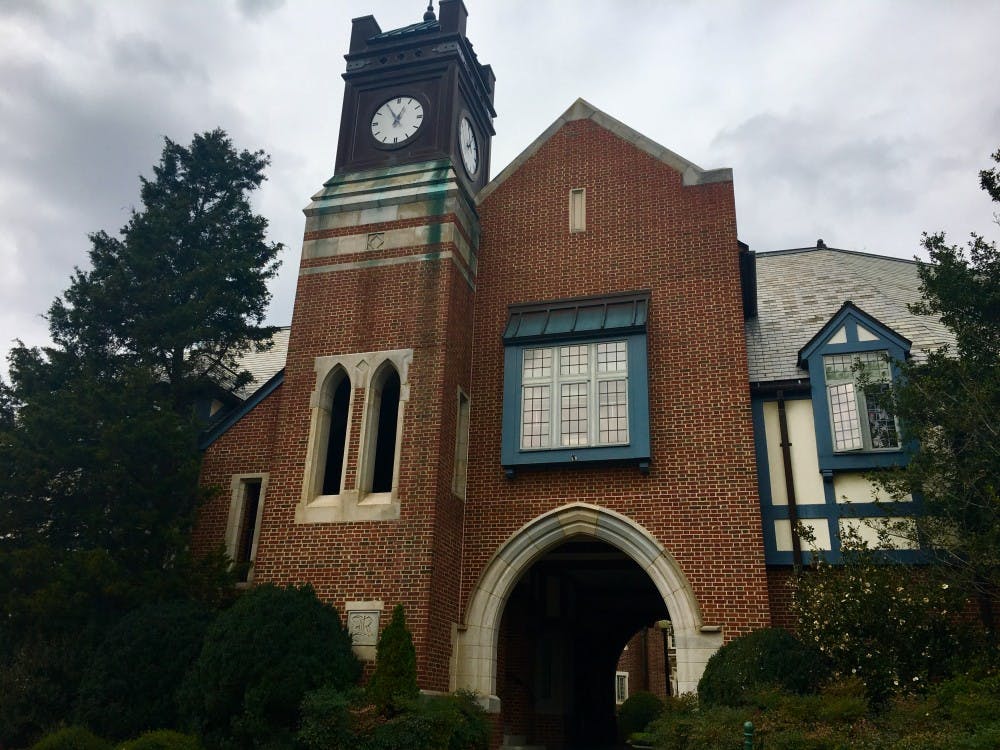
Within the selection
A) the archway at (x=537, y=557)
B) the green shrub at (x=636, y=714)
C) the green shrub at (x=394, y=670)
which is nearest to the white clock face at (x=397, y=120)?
the archway at (x=537, y=557)

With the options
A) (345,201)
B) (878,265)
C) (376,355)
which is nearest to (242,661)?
(376,355)

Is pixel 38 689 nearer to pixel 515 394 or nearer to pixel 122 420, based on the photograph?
pixel 122 420

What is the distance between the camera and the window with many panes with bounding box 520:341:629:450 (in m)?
15.3

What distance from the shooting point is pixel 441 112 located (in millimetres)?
18250

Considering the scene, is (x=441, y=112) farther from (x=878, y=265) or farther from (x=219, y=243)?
(x=878, y=265)

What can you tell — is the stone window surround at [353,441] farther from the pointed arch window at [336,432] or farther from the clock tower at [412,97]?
the clock tower at [412,97]

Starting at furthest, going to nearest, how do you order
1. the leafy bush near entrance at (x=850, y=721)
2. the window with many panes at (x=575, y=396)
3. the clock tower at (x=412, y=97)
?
1. the clock tower at (x=412, y=97)
2. the window with many panes at (x=575, y=396)
3. the leafy bush near entrance at (x=850, y=721)

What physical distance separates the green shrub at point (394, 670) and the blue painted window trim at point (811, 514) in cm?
591

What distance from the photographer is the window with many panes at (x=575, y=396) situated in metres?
15.3

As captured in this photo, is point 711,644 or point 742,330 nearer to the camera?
point 711,644

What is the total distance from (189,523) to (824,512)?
1092 cm

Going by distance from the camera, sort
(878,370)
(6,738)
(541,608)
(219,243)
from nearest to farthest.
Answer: (6,738)
(878,370)
(219,243)
(541,608)

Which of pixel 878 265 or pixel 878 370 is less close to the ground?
pixel 878 265

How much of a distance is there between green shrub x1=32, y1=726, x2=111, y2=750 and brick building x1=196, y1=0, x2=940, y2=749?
3525 millimetres
